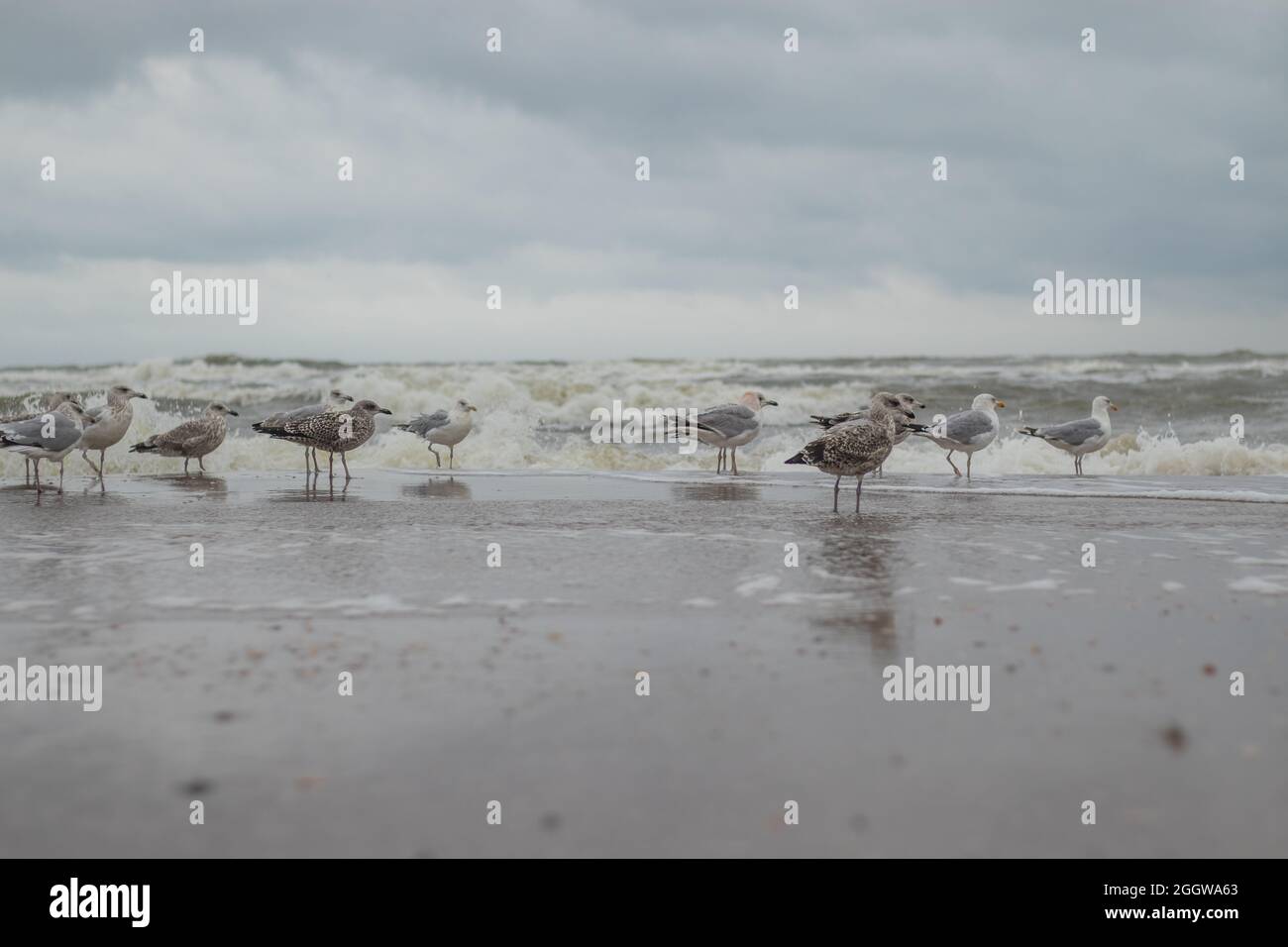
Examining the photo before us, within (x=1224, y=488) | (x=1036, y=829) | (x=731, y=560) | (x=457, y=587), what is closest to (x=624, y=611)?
(x=457, y=587)

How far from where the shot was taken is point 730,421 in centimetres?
1608

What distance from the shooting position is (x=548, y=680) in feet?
14.4

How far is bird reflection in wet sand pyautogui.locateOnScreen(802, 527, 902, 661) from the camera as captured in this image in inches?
211

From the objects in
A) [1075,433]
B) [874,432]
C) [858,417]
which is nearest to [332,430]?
[858,417]

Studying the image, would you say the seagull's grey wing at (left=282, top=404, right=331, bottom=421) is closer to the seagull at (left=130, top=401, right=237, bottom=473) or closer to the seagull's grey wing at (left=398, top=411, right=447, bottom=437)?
the seagull at (left=130, top=401, right=237, bottom=473)

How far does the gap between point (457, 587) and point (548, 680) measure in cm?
227

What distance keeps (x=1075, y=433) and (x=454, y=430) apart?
997cm

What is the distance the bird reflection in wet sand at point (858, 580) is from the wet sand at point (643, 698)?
38 mm

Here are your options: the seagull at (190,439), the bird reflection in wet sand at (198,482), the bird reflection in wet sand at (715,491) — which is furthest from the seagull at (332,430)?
the bird reflection in wet sand at (715,491)

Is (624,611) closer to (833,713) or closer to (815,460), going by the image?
(833,713)

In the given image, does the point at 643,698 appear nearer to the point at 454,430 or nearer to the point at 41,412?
the point at 41,412

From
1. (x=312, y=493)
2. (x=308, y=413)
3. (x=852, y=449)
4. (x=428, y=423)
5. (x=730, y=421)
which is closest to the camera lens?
(x=852, y=449)

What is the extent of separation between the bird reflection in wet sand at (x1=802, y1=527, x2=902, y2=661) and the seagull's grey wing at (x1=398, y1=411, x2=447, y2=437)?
9758 millimetres
